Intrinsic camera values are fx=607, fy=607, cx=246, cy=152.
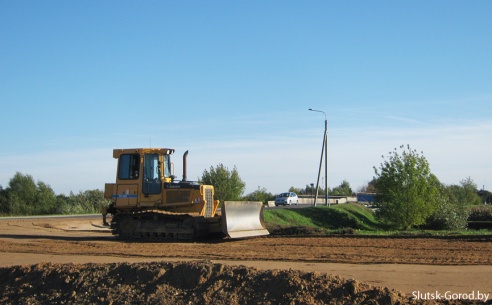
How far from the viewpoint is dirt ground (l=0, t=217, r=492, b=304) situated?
39.5 ft

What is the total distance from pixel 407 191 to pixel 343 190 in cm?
7505

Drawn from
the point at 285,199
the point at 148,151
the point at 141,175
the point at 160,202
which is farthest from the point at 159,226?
the point at 285,199

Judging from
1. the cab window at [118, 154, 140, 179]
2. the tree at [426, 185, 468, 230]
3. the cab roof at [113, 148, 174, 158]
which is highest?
the cab roof at [113, 148, 174, 158]

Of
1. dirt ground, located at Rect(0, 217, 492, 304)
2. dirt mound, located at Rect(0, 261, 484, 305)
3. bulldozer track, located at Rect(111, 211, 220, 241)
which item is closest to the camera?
dirt mound, located at Rect(0, 261, 484, 305)

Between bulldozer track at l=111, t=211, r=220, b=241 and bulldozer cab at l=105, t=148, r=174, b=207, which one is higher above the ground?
bulldozer cab at l=105, t=148, r=174, b=207

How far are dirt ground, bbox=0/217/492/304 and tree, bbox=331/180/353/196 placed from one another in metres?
83.0

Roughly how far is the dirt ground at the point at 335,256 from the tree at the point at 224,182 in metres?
20.4

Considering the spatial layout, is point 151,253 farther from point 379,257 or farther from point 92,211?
point 92,211

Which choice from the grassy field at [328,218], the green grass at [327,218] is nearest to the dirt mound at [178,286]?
the grassy field at [328,218]

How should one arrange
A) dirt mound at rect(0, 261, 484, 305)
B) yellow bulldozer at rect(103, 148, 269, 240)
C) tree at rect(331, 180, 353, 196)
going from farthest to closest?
tree at rect(331, 180, 353, 196)
yellow bulldozer at rect(103, 148, 269, 240)
dirt mound at rect(0, 261, 484, 305)

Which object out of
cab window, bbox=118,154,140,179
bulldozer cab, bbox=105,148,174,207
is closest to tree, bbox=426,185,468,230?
bulldozer cab, bbox=105,148,174,207

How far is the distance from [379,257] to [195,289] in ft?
22.3

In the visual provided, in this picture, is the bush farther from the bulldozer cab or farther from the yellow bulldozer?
the bulldozer cab

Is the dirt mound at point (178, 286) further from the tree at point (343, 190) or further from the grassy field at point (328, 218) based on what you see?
the tree at point (343, 190)
